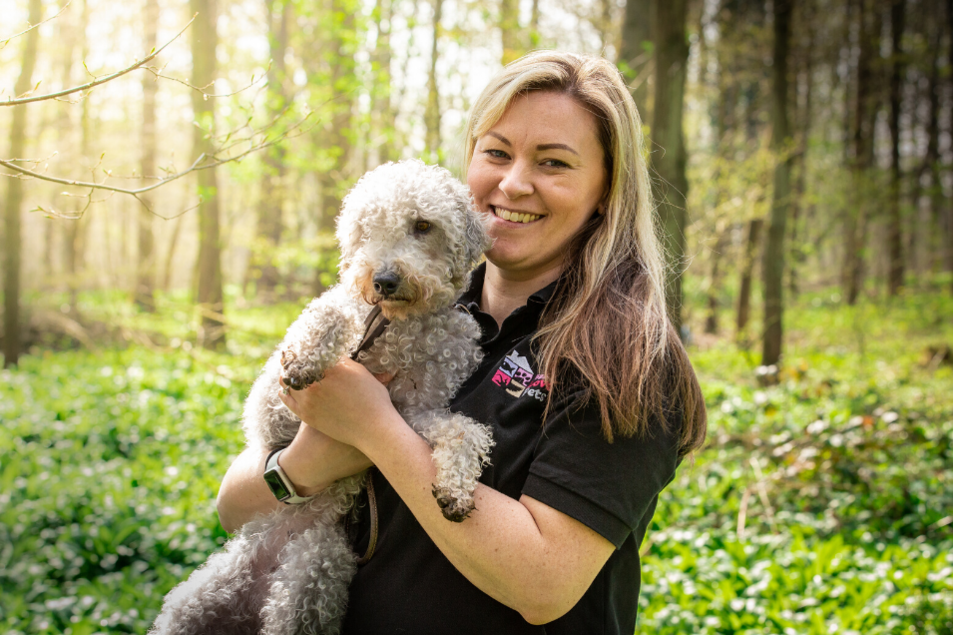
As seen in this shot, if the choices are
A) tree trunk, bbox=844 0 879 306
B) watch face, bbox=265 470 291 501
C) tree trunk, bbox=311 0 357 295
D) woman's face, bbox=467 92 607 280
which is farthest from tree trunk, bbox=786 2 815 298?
watch face, bbox=265 470 291 501

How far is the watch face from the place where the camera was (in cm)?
209

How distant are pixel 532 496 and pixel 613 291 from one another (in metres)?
0.71

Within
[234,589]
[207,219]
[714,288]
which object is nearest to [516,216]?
[234,589]

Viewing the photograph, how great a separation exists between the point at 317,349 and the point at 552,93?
1214 mm

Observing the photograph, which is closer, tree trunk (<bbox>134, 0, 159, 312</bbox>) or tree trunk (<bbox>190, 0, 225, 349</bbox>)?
tree trunk (<bbox>190, 0, 225, 349</bbox>)

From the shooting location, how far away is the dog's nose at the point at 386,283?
207 centimetres

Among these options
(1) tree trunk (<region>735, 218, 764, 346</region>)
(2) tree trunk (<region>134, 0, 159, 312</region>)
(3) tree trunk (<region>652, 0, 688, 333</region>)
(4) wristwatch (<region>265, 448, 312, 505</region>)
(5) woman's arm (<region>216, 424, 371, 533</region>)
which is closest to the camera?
(5) woman's arm (<region>216, 424, 371, 533</region>)

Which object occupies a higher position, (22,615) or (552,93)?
(552,93)

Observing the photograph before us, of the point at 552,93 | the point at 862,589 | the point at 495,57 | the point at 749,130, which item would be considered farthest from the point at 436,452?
the point at 749,130

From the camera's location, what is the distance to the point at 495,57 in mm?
8625

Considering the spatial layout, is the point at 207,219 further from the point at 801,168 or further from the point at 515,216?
the point at 801,168

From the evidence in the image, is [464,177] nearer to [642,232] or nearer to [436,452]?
[642,232]

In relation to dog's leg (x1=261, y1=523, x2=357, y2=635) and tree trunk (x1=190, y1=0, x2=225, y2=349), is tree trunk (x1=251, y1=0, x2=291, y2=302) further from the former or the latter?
dog's leg (x1=261, y1=523, x2=357, y2=635)

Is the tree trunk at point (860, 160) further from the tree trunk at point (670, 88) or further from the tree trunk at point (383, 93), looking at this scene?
the tree trunk at point (383, 93)
